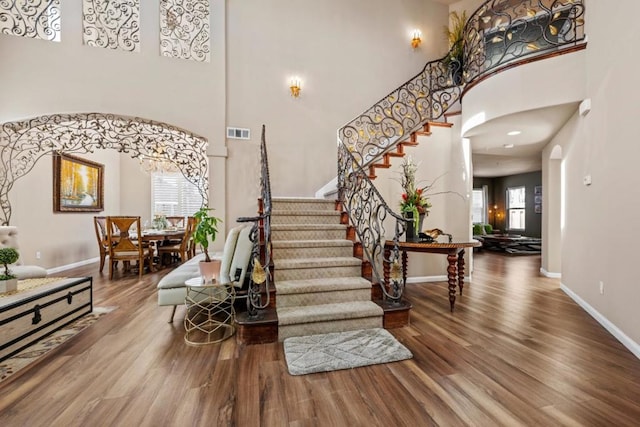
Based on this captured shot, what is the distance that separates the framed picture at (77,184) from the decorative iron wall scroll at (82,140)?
1.63 ft

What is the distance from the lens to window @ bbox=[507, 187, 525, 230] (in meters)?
10.5

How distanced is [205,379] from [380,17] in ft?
23.4

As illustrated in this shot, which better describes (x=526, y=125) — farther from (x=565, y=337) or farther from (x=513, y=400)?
(x=513, y=400)

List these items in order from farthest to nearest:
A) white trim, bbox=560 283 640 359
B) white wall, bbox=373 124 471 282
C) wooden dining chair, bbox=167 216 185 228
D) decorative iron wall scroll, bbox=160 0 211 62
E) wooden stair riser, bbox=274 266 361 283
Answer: wooden dining chair, bbox=167 216 185 228 → decorative iron wall scroll, bbox=160 0 211 62 → white wall, bbox=373 124 471 282 → wooden stair riser, bbox=274 266 361 283 → white trim, bbox=560 283 640 359

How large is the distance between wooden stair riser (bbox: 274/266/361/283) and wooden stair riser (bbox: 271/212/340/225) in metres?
1.05

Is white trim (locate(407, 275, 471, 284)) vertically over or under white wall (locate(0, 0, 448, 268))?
under

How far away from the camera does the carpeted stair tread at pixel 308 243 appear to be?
3.46 m

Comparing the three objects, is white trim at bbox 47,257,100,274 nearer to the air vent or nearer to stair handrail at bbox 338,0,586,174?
the air vent

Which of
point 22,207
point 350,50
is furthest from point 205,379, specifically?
point 350,50

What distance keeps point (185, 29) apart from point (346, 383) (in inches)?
243

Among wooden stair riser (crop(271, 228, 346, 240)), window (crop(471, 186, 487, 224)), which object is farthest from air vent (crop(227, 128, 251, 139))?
window (crop(471, 186, 487, 224))

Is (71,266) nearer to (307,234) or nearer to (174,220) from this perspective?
(174,220)

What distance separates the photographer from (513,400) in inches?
69.9

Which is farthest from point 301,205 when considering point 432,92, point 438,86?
point 438,86
